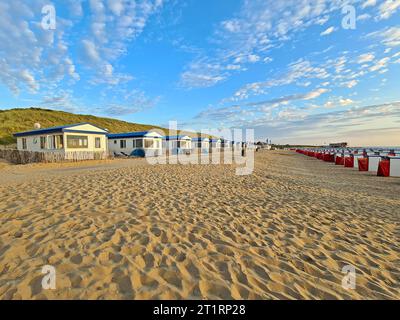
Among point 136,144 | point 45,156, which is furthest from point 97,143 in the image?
point 45,156

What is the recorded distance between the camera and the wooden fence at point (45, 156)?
16781 mm

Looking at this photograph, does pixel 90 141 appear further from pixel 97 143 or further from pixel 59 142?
pixel 59 142

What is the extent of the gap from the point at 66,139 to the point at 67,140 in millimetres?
132

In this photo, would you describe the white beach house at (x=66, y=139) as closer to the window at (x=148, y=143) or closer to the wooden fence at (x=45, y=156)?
the wooden fence at (x=45, y=156)

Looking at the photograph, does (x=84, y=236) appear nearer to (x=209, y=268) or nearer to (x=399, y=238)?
(x=209, y=268)

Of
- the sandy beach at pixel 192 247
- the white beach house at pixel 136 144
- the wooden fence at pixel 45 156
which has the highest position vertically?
the white beach house at pixel 136 144

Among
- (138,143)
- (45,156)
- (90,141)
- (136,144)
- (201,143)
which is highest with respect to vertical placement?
(201,143)

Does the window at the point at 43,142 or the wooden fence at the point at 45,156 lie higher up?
the window at the point at 43,142

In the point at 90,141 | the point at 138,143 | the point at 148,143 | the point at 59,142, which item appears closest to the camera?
the point at 59,142

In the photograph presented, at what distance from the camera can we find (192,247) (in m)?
3.22

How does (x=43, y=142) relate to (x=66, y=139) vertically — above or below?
below

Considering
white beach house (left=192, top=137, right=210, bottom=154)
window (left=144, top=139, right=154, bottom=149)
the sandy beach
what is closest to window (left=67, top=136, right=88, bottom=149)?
window (left=144, top=139, right=154, bottom=149)

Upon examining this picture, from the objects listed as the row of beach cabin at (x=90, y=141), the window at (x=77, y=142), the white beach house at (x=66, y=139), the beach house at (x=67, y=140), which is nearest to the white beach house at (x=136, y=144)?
the row of beach cabin at (x=90, y=141)
